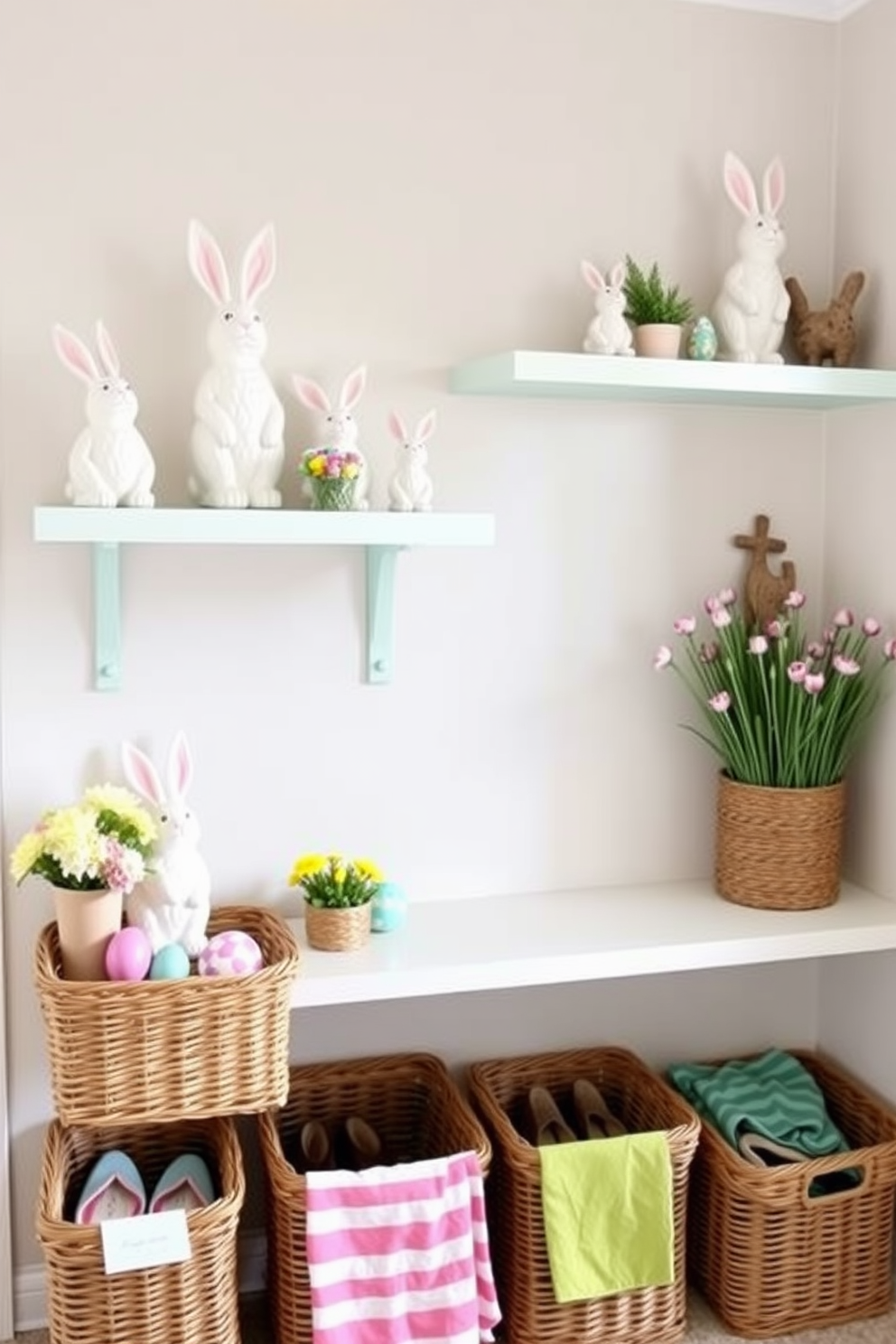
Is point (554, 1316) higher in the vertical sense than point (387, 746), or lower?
lower

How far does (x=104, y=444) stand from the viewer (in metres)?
1.94

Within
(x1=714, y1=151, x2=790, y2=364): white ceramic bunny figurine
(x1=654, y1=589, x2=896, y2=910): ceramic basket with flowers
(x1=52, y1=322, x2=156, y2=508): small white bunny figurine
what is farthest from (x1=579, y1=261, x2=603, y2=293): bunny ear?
(x1=52, y1=322, x2=156, y2=508): small white bunny figurine

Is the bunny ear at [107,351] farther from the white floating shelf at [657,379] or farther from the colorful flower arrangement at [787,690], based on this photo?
the colorful flower arrangement at [787,690]

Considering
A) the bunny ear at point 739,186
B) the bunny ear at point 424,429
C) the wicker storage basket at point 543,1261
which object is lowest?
the wicker storage basket at point 543,1261

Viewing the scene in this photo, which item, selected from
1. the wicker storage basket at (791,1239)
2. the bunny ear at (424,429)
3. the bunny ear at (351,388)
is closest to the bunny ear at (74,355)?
the bunny ear at (351,388)

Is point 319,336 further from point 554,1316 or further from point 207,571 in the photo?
point 554,1316

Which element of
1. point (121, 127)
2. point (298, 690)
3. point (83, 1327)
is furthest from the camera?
point (298, 690)

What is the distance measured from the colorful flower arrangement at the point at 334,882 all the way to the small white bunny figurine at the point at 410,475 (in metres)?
0.56

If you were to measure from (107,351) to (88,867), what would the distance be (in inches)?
29.0

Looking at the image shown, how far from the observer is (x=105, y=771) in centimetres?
217

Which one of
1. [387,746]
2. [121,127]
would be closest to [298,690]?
[387,746]

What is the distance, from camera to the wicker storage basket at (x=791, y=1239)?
2184mm

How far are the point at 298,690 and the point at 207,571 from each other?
9.5 inches

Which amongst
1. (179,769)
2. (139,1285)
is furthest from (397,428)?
(139,1285)
